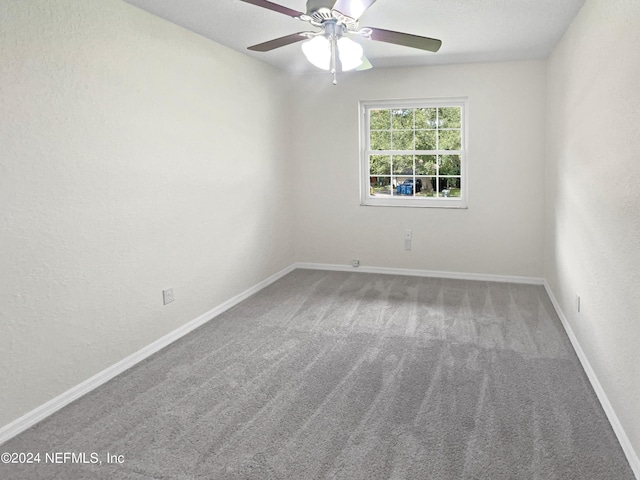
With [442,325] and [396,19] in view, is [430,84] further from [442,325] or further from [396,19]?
[442,325]

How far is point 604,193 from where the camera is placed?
2.67m

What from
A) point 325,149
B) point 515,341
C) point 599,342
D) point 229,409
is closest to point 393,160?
point 325,149

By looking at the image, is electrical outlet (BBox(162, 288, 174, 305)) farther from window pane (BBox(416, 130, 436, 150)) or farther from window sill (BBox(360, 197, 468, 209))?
window pane (BBox(416, 130, 436, 150))

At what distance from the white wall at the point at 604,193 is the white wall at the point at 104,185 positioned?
2708mm

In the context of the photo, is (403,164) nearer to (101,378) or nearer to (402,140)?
(402,140)

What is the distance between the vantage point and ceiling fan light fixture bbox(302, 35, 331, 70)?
9.82 feet

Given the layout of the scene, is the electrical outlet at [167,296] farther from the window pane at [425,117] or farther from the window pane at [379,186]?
the window pane at [425,117]

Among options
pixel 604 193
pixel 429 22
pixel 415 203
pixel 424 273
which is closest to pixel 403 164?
pixel 415 203

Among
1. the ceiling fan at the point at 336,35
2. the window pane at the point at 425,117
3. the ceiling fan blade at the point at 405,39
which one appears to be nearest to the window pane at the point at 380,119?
the window pane at the point at 425,117

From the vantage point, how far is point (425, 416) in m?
2.53

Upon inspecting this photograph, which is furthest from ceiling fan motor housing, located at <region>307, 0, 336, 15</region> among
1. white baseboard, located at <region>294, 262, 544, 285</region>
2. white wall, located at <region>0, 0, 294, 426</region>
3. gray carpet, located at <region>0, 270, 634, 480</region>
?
white baseboard, located at <region>294, 262, 544, 285</region>

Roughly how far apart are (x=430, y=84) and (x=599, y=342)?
3.27m

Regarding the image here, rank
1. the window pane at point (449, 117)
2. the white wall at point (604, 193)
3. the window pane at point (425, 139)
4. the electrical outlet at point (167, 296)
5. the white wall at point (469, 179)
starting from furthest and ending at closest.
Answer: the window pane at point (425, 139), the window pane at point (449, 117), the white wall at point (469, 179), the electrical outlet at point (167, 296), the white wall at point (604, 193)

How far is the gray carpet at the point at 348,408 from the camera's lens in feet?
7.01
